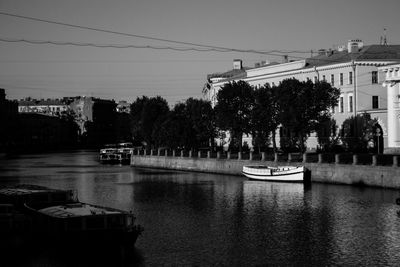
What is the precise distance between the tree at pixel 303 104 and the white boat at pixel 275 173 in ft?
27.0

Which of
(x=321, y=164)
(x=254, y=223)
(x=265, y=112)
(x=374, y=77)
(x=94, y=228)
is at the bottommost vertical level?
(x=254, y=223)

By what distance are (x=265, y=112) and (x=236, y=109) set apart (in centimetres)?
567

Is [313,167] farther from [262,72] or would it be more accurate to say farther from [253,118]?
[262,72]

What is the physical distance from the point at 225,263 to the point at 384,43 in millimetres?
70795

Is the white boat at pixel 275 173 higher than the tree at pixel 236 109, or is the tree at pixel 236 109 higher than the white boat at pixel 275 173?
the tree at pixel 236 109

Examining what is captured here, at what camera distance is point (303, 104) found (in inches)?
3140

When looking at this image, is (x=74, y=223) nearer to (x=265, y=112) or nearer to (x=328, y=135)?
(x=265, y=112)

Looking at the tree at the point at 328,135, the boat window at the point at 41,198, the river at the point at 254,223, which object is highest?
the tree at the point at 328,135

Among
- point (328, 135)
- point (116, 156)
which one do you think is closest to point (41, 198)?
point (328, 135)

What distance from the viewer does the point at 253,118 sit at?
8719cm

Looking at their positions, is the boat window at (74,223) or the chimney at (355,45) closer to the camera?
the boat window at (74,223)

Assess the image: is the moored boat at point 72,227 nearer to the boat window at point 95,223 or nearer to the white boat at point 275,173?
the boat window at point 95,223

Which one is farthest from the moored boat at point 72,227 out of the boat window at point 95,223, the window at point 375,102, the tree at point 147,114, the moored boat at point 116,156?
the moored boat at point 116,156

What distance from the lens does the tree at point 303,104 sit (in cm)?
7962
